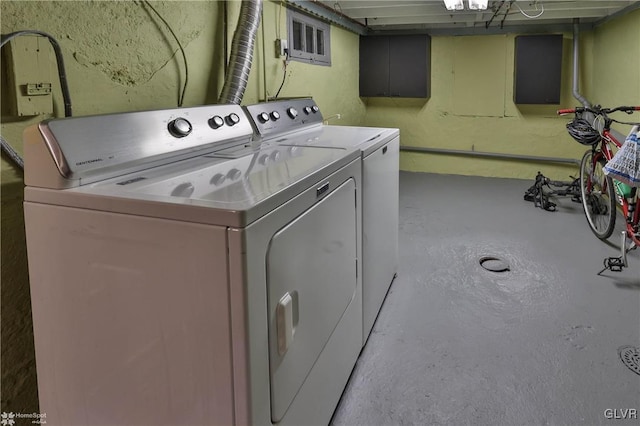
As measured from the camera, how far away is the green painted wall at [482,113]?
539cm

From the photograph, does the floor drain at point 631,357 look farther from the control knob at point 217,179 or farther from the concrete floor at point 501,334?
the control knob at point 217,179

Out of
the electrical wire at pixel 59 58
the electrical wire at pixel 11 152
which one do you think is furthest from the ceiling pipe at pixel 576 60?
the electrical wire at pixel 11 152

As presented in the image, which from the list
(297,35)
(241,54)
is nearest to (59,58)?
(241,54)

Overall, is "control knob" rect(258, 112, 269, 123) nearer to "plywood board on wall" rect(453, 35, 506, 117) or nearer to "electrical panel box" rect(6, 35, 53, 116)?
"electrical panel box" rect(6, 35, 53, 116)

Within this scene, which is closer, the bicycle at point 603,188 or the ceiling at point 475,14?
the bicycle at point 603,188

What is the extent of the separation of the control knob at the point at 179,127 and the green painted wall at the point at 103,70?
40 cm

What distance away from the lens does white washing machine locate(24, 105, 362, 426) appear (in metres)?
1.11

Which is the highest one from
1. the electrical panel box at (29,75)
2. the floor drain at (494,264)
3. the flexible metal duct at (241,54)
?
the flexible metal duct at (241,54)

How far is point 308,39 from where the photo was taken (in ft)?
12.9

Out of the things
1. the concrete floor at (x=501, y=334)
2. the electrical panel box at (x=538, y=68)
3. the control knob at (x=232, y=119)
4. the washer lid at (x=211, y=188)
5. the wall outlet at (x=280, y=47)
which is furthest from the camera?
the electrical panel box at (x=538, y=68)

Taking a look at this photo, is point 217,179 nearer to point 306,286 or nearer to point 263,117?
point 306,286

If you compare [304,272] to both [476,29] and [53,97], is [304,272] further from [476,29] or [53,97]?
[476,29]

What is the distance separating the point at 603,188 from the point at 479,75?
7.82ft

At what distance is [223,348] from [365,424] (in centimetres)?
90
